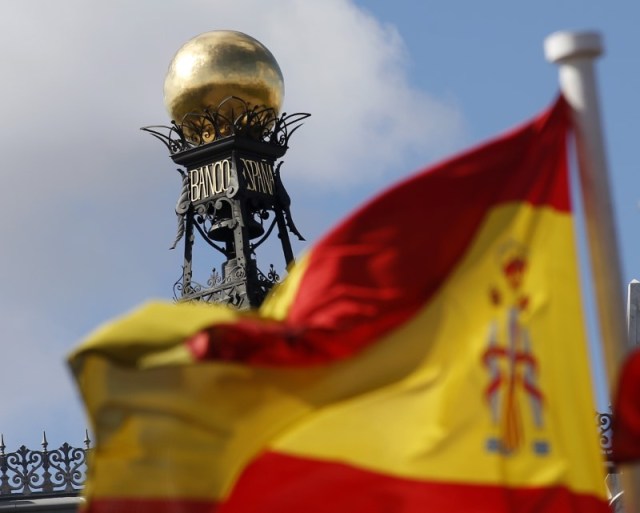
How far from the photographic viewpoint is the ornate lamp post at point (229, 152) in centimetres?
2572

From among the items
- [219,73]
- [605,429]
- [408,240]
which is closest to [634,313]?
[605,429]

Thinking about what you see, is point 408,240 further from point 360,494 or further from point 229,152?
point 229,152

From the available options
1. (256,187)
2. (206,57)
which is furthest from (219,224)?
(206,57)

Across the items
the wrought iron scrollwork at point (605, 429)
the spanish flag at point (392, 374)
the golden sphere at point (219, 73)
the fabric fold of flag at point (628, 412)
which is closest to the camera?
the fabric fold of flag at point (628, 412)

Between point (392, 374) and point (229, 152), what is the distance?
18.8 m

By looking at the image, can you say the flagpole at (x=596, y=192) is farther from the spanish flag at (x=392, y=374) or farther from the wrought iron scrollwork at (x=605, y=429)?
the wrought iron scrollwork at (x=605, y=429)

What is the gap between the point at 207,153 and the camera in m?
26.8

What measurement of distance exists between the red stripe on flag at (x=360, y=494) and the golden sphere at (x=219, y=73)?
17.9m

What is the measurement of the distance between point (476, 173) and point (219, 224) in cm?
1866

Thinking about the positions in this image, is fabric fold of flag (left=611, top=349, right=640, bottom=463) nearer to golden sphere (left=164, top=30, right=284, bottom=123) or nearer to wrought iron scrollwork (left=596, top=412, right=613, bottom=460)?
wrought iron scrollwork (left=596, top=412, right=613, bottom=460)

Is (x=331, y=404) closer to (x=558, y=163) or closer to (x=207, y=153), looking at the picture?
(x=558, y=163)

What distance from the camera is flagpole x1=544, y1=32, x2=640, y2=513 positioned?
7570mm

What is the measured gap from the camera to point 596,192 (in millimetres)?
7734

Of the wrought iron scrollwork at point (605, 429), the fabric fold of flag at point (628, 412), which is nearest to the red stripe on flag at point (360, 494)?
the fabric fold of flag at point (628, 412)
